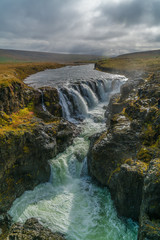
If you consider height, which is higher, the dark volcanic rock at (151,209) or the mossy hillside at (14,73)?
the mossy hillside at (14,73)

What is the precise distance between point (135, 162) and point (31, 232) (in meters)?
8.53

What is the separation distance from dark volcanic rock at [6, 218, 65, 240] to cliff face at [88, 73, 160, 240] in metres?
5.16

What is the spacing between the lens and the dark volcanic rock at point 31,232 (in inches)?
403

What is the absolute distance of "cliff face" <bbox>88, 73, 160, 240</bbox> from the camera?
25.5ft

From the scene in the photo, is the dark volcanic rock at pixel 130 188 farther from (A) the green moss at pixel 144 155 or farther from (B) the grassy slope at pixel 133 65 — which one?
(B) the grassy slope at pixel 133 65

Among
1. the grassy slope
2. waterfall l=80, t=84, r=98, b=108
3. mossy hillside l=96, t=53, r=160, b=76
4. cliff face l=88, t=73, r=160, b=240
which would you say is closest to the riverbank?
cliff face l=88, t=73, r=160, b=240

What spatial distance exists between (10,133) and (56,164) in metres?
5.97

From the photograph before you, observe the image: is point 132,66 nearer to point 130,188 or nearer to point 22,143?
point 22,143

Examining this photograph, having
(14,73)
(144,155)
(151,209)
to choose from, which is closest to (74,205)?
(144,155)

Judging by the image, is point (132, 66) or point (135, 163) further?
point (132, 66)

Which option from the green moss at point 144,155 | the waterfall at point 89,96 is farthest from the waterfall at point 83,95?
the green moss at point 144,155

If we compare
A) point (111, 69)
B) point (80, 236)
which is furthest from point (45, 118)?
point (111, 69)

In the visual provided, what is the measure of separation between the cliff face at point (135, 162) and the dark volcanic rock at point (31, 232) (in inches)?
203

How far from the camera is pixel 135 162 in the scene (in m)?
11.3
